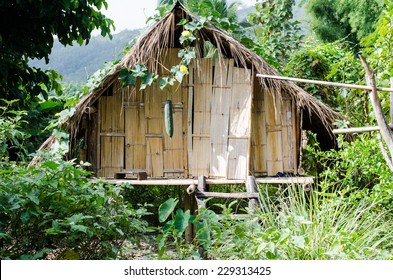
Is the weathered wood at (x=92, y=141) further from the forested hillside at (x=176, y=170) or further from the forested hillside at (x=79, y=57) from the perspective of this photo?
the forested hillside at (x=79, y=57)

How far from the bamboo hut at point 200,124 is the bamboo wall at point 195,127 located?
12mm

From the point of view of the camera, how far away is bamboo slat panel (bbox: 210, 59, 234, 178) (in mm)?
6645

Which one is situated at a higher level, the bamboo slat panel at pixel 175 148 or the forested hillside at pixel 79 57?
the forested hillside at pixel 79 57

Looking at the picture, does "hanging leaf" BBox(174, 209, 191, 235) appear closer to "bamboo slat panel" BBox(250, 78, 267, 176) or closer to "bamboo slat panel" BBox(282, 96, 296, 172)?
"bamboo slat panel" BBox(250, 78, 267, 176)

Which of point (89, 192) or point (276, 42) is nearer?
point (89, 192)

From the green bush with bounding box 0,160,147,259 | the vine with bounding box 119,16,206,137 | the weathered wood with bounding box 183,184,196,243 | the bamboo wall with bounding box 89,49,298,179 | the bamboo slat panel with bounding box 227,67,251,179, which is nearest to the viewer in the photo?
the green bush with bounding box 0,160,147,259

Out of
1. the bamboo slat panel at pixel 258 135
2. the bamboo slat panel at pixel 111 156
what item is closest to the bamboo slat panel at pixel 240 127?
the bamboo slat panel at pixel 258 135

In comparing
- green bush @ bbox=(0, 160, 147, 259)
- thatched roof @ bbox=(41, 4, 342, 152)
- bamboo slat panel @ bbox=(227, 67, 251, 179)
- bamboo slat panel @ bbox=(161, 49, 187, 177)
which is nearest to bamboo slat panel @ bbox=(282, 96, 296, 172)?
thatched roof @ bbox=(41, 4, 342, 152)

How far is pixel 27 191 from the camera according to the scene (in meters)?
3.48

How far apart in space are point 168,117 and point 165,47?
912 mm

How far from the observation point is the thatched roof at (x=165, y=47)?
6332 millimetres

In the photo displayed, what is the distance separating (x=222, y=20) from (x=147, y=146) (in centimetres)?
191

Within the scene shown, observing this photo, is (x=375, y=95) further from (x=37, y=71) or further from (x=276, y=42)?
(x=276, y=42)

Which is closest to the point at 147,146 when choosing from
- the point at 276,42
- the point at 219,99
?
the point at 219,99
